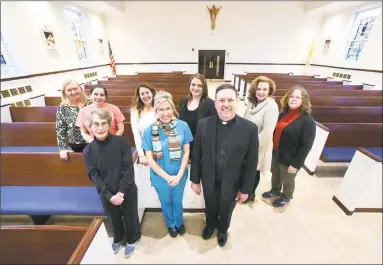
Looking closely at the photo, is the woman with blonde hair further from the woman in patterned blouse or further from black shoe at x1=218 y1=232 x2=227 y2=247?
the woman in patterned blouse

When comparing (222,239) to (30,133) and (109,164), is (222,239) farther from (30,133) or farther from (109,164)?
(30,133)

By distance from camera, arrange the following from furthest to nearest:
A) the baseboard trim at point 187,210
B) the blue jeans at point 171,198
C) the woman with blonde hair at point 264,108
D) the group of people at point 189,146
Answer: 1. the baseboard trim at point 187,210
2. the woman with blonde hair at point 264,108
3. the blue jeans at point 171,198
4. the group of people at point 189,146

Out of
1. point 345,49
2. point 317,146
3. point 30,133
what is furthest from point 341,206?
point 345,49

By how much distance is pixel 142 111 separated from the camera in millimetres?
1853

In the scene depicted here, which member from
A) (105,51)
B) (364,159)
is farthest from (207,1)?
(364,159)

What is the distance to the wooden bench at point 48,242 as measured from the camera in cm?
101

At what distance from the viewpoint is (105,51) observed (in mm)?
8906

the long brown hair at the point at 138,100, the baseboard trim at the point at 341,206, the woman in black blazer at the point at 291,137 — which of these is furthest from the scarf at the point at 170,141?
the baseboard trim at the point at 341,206

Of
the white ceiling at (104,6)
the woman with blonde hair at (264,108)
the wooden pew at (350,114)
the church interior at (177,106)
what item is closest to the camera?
the church interior at (177,106)

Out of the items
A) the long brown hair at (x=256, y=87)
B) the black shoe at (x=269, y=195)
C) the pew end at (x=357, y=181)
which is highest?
the long brown hair at (x=256, y=87)

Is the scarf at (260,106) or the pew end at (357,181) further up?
the scarf at (260,106)

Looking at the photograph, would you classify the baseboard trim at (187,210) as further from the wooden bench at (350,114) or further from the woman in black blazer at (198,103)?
the wooden bench at (350,114)

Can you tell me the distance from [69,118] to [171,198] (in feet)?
3.84

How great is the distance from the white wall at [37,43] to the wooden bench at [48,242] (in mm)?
3546
